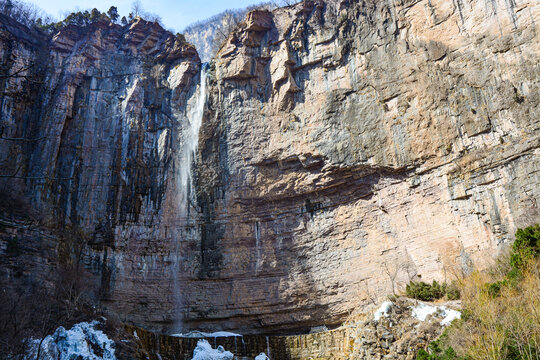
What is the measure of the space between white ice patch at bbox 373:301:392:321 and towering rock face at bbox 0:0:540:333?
10.6 feet

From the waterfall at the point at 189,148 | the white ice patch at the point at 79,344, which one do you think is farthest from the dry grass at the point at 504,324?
the waterfall at the point at 189,148

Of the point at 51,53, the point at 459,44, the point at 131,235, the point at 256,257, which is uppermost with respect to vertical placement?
the point at 51,53

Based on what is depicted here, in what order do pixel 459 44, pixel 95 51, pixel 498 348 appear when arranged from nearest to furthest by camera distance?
1. pixel 498 348
2. pixel 459 44
3. pixel 95 51

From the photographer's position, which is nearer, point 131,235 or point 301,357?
point 301,357

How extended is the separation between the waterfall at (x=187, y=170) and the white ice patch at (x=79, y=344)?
7.38 metres

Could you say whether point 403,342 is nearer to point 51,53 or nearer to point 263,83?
point 263,83

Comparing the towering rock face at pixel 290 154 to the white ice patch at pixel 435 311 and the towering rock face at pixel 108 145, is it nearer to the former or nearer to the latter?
the towering rock face at pixel 108 145

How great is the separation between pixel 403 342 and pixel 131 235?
644 inches

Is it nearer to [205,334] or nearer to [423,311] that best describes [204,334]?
[205,334]

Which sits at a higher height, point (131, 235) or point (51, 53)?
point (51, 53)

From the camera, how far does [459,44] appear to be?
25594 mm

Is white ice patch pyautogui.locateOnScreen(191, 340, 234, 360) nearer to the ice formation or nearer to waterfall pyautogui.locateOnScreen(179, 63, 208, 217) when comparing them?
the ice formation

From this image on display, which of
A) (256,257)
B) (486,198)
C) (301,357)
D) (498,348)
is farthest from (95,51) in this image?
(498,348)

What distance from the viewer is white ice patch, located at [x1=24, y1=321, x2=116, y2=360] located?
1973cm
